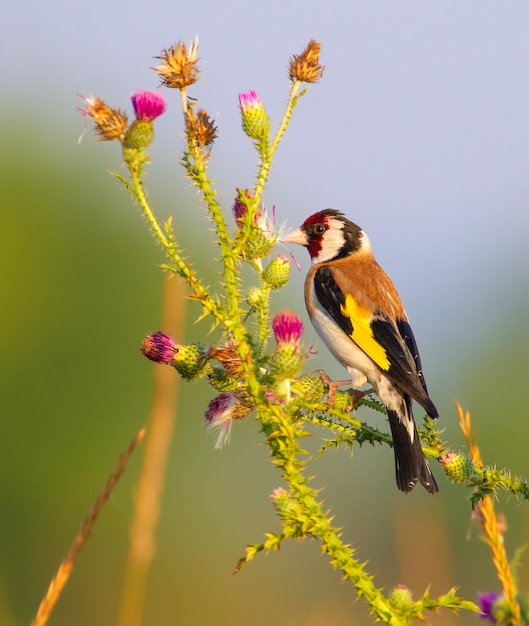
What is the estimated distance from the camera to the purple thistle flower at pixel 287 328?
282 cm

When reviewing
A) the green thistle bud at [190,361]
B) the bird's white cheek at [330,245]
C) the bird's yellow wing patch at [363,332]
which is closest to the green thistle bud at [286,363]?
the green thistle bud at [190,361]

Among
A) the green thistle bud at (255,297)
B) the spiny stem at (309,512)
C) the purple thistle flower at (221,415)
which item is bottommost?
the purple thistle flower at (221,415)

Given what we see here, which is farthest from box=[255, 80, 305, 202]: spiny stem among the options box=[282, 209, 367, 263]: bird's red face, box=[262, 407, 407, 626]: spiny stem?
box=[282, 209, 367, 263]: bird's red face

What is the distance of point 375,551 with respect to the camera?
32875 mm

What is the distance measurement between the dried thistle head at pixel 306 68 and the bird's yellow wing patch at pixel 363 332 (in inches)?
68.3

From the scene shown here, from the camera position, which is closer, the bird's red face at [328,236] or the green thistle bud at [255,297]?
the green thistle bud at [255,297]

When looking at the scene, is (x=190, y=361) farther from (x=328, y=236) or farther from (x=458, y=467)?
(x=328, y=236)

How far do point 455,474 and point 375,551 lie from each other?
30.8 metres

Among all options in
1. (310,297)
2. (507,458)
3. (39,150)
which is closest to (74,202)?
(39,150)

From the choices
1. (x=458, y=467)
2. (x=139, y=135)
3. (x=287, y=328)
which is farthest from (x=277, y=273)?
(x=458, y=467)

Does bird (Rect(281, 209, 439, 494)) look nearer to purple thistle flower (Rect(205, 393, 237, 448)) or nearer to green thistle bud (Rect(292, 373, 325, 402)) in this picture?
Result: green thistle bud (Rect(292, 373, 325, 402))

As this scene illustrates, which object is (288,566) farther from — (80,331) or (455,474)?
(455,474)

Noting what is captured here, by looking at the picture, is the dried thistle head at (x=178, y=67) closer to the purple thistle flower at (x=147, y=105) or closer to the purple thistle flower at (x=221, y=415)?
the purple thistle flower at (x=147, y=105)

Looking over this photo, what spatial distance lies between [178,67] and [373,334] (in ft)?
7.07
